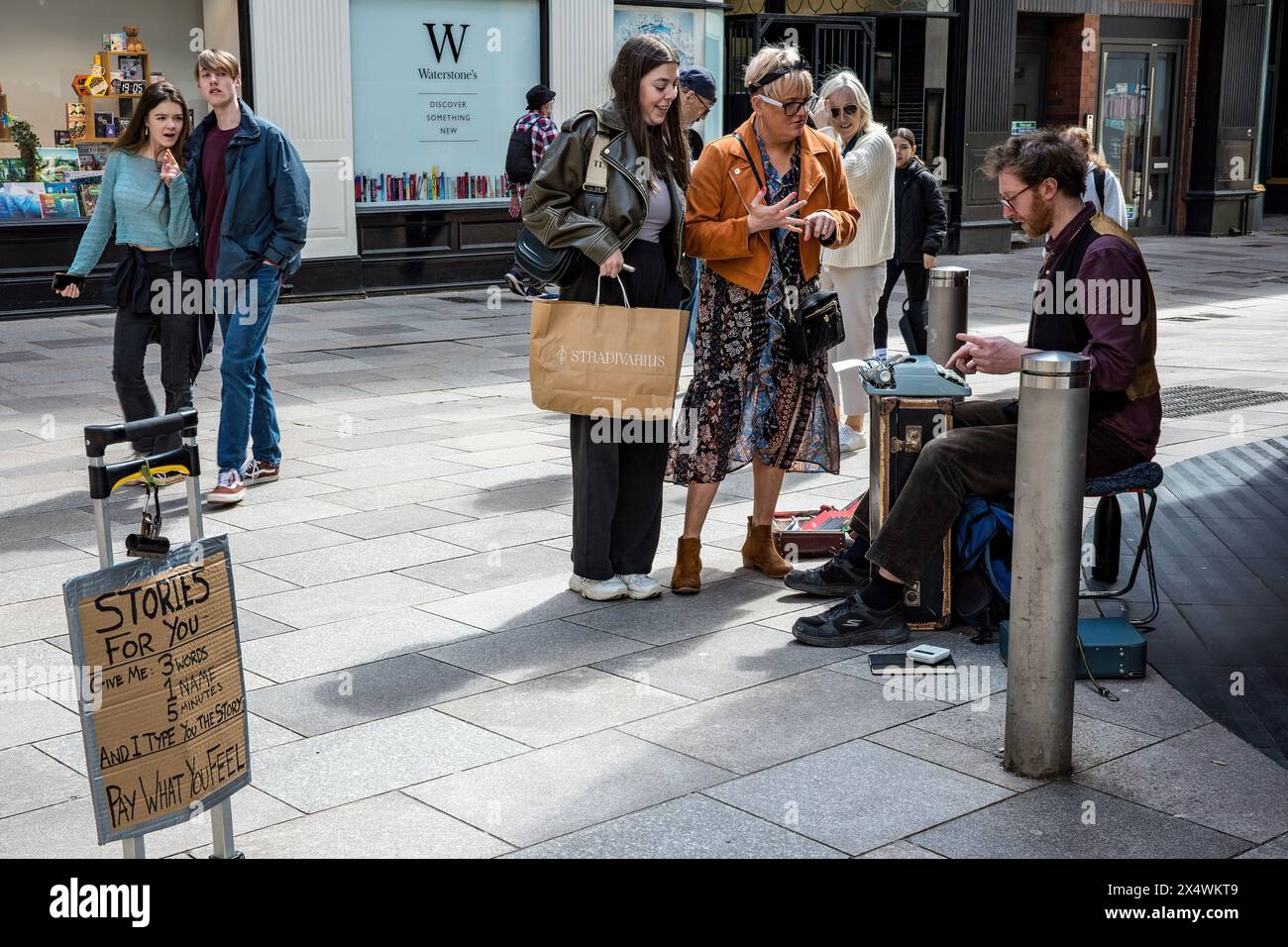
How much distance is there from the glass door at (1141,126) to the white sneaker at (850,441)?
15452mm

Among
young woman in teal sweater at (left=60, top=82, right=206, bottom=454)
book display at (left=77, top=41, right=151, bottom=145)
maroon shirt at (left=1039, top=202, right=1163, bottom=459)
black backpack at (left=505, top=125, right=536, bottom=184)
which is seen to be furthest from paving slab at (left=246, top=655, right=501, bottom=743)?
book display at (left=77, top=41, right=151, bottom=145)

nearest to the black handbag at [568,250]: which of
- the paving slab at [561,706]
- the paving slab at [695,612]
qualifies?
the paving slab at [695,612]

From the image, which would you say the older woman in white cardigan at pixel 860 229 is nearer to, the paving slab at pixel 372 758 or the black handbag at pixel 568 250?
the black handbag at pixel 568 250

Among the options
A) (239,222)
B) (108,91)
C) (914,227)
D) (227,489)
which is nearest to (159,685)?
(227,489)

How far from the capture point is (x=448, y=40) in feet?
49.9

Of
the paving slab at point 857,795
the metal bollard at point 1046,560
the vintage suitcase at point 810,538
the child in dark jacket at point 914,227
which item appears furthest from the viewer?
the child in dark jacket at point 914,227

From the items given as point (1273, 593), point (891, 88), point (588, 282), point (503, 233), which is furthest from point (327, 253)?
point (1273, 593)

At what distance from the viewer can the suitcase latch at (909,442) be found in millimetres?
5109

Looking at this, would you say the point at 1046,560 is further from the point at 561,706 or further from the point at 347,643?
the point at 347,643

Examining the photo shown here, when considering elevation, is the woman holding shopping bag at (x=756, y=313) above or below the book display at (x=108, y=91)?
below

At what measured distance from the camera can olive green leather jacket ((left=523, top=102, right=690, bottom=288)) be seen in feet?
17.0
